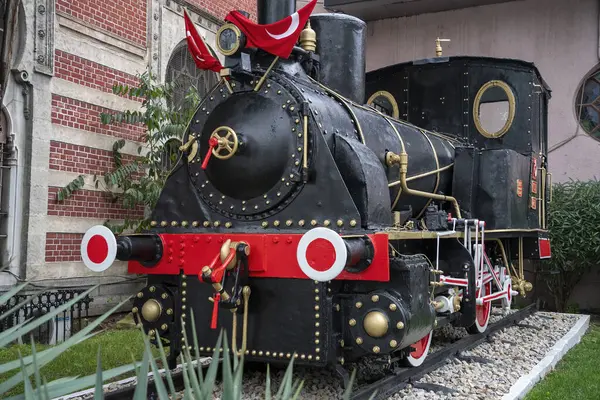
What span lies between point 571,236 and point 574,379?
5.17m

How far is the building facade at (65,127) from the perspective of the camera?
7.29 meters

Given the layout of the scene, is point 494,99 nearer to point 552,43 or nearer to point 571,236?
point 571,236

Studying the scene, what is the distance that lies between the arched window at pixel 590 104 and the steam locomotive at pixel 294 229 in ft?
23.8

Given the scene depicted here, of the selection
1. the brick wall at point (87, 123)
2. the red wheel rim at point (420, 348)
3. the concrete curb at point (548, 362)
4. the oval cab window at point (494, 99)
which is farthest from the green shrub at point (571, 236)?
the brick wall at point (87, 123)

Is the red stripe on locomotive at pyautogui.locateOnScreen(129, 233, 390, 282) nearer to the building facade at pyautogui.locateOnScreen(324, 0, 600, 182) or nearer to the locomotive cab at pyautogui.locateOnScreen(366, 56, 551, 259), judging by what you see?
the locomotive cab at pyautogui.locateOnScreen(366, 56, 551, 259)

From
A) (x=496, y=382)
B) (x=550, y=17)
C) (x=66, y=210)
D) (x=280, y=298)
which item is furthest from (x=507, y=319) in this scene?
(x=550, y=17)

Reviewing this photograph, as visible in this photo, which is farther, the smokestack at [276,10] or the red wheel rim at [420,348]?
the red wheel rim at [420,348]

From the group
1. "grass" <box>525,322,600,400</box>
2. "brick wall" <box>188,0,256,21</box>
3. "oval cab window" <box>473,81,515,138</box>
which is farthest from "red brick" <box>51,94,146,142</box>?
"grass" <box>525,322,600,400</box>

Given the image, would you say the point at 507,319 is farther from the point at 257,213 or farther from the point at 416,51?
the point at 416,51

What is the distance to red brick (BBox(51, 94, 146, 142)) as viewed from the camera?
305 inches

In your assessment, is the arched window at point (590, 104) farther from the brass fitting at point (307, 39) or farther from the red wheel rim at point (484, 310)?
the brass fitting at point (307, 39)

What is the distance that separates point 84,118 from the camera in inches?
319

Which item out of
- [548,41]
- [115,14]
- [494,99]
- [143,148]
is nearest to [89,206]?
[143,148]

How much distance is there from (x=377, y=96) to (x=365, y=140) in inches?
108
